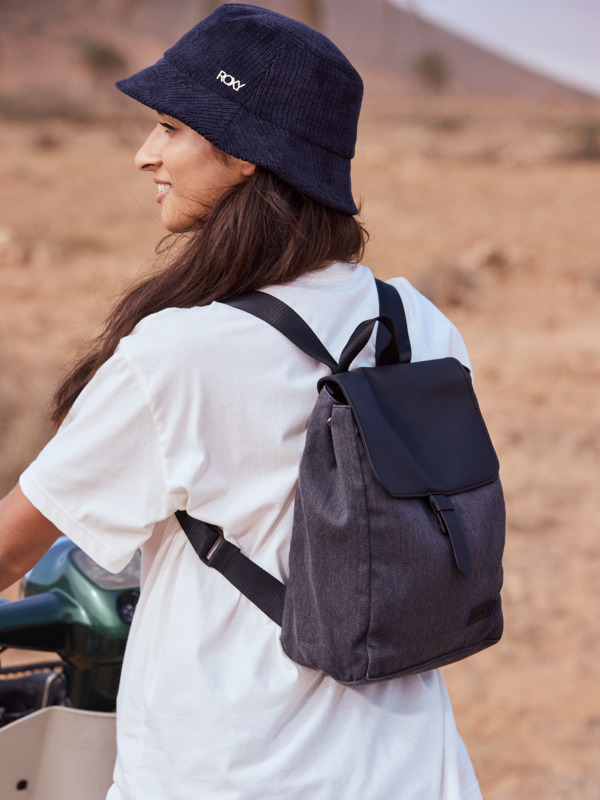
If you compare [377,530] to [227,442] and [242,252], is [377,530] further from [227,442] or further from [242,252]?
[242,252]

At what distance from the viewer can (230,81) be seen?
1229 mm

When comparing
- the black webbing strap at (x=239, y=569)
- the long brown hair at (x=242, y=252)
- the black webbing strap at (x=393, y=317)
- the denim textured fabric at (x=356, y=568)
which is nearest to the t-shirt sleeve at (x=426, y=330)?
the black webbing strap at (x=393, y=317)

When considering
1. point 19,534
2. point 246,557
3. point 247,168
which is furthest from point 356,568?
point 247,168

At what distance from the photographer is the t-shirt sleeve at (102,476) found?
1.10 metres

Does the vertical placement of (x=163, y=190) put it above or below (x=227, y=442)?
above

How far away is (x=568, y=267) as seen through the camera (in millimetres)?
11562

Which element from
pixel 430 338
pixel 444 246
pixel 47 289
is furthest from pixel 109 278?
pixel 430 338

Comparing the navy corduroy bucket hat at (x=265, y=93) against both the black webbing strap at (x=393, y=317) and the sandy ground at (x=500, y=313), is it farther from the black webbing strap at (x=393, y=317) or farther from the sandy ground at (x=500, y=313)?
the sandy ground at (x=500, y=313)

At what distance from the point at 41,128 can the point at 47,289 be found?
15.9 meters

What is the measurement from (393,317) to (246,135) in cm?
32

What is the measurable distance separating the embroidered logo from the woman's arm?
0.59 metres

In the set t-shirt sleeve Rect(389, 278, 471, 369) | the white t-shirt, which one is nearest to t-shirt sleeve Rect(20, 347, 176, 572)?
the white t-shirt

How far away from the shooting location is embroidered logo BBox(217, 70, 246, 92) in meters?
1.23

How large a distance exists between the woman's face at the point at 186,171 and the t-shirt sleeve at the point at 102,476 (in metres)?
0.31
